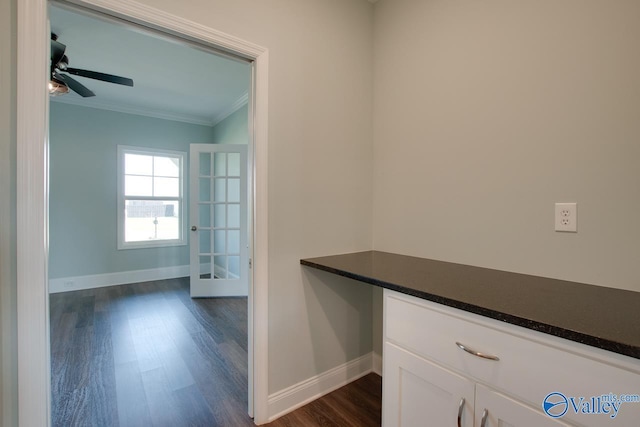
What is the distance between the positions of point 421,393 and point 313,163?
4.14ft

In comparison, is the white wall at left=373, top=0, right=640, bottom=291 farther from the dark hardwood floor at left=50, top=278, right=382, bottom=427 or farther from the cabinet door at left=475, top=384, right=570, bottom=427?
the dark hardwood floor at left=50, top=278, right=382, bottom=427

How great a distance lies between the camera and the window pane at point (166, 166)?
468 cm

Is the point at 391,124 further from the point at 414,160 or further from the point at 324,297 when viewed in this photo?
the point at 324,297

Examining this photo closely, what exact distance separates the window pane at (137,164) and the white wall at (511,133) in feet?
13.1

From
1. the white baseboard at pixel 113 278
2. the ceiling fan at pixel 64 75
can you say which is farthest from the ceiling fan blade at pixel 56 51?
the white baseboard at pixel 113 278

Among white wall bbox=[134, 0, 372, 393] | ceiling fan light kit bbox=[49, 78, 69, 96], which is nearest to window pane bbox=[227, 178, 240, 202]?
ceiling fan light kit bbox=[49, 78, 69, 96]

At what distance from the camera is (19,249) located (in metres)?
1.04

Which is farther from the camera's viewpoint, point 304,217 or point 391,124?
point 391,124

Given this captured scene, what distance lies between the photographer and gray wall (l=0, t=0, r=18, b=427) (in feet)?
3.36

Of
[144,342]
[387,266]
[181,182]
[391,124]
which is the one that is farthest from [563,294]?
[181,182]

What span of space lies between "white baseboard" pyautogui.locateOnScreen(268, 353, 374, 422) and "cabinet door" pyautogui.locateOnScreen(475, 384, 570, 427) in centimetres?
109

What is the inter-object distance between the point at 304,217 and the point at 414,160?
2.51 ft

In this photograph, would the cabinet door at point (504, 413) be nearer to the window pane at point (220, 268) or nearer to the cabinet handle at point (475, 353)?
the cabinet handle at point (475, 353)

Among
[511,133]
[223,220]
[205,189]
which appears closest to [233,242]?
[223,220]
